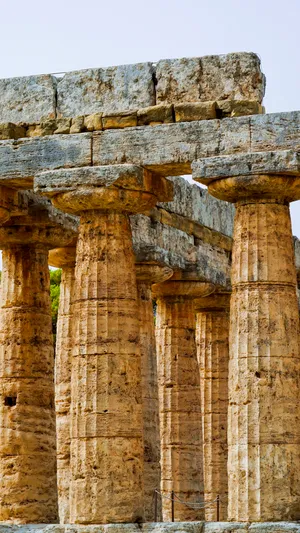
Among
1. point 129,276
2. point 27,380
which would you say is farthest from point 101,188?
point 27,380

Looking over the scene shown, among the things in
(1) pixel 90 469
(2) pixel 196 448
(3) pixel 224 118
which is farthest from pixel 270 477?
(2) pixel 196 448

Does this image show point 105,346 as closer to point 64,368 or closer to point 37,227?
point 37,227

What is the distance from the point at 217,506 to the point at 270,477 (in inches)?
616

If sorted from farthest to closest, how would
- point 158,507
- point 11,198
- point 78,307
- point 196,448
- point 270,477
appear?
point 196,448 → point 158,507 → point 11,198 → point 78,307 → point 270,477

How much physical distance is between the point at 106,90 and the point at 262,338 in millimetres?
6877

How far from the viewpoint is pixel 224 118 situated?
127ft

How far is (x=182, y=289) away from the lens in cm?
5075

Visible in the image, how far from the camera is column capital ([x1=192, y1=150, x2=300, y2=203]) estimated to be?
38094mm

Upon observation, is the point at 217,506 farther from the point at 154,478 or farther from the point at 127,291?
the point at 127,291

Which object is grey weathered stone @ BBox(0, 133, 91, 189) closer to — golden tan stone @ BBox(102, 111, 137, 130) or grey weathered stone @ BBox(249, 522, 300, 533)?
golden tan stone @ BBox(102, 111, 137, 130)

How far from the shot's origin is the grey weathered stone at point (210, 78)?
39.0 metres

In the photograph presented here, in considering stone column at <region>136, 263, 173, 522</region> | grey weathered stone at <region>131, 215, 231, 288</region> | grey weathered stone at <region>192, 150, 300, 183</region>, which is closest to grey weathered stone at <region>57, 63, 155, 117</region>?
grey weathered stone at <region>192, 150, 300, 183</region>

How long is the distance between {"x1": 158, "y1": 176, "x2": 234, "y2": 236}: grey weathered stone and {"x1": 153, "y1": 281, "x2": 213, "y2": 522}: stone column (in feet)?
6.50

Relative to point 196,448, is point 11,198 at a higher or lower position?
higher
